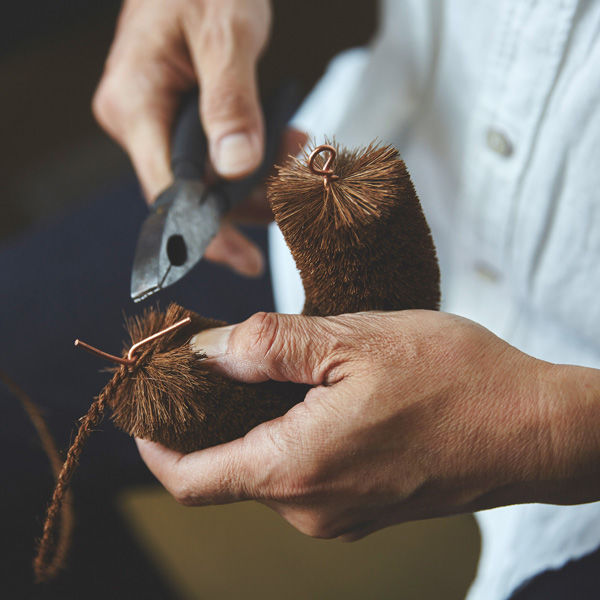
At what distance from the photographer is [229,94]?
0.58 metres

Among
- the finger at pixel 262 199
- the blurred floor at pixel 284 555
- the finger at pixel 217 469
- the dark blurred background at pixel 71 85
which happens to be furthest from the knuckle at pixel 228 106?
the dark blurred background at pixel 71 85

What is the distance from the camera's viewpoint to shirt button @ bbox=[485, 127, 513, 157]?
0.57 meters

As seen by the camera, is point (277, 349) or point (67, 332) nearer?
point (277, 349)

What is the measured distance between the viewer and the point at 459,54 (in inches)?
24.4

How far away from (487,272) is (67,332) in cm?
51

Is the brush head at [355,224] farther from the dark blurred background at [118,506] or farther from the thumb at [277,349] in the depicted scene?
the dark blurred background at [118,506]

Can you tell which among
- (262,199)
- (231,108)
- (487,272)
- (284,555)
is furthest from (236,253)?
(284,555)

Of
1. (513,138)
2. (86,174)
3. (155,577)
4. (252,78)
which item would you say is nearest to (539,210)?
(513,138)

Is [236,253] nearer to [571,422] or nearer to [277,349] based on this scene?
[277,349]

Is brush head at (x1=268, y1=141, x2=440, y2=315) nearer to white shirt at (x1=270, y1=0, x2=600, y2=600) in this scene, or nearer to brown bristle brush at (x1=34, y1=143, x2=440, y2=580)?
brown bristle brush at (x1=34, y1=143, x2=440, y2=580)

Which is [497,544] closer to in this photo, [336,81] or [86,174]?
[336,81]

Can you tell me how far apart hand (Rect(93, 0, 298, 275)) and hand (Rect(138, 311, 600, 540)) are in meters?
0.24

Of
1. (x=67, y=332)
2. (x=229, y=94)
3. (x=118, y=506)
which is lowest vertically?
(x=118, y=506)

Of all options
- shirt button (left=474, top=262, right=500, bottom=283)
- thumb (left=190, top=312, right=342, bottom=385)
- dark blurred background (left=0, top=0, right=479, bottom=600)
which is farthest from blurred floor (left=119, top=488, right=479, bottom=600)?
thumb (left=190, top=312, right=342, bottom=385)
